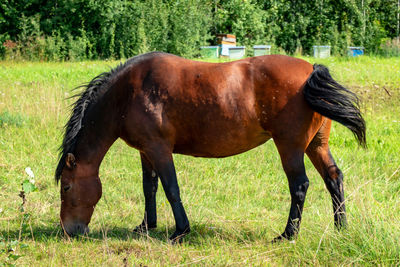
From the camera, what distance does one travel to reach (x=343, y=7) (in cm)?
2561

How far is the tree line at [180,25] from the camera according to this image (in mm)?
20219

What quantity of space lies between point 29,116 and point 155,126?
5131mm

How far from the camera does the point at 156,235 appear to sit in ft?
15.7

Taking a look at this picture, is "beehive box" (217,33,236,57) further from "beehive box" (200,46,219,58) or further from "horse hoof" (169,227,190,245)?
"horse hoof" (169,227,190,245)

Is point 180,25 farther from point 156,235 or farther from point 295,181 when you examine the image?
point 295,181

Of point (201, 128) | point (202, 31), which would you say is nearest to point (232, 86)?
point (201, 128)

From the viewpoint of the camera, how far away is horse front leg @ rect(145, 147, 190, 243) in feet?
14.6

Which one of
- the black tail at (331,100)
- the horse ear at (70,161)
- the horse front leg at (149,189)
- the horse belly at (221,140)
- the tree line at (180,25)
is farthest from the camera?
the tree line at (180,25)

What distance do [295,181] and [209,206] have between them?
149 centimetres

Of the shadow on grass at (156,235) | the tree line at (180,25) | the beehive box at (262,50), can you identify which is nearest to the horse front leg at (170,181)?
the shadow on grass at (156,235)

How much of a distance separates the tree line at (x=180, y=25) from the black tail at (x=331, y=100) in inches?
611

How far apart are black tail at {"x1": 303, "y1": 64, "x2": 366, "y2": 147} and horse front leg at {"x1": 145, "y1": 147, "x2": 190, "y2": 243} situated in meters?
1.42

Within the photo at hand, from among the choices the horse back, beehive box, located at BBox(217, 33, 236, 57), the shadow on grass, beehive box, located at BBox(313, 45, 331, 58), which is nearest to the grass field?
the shadow on grass

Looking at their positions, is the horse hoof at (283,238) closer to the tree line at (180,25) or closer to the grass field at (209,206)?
the grass field at (209,206)
